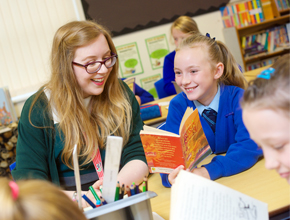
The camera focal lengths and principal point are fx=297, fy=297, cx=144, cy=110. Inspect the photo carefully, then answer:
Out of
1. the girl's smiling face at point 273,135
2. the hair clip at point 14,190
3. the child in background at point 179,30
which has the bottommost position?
the girl's smiling face at point 273,135

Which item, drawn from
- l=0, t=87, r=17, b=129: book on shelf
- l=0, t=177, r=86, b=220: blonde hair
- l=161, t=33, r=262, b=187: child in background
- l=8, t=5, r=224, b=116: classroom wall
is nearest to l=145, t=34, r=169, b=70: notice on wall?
l=8, t=5, r=224, b=116: classroom wall

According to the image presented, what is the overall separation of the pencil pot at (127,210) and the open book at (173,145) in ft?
0.78

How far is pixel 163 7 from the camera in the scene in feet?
13.9

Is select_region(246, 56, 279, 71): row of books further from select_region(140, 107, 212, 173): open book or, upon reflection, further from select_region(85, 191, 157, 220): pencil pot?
select_region(85, 191, 157, 220): pencil pot

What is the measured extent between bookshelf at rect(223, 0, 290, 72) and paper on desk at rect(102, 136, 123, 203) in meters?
4.03

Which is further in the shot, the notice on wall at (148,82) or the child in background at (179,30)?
the notice on wall at (148,82)

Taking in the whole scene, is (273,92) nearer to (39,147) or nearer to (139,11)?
(39,147)

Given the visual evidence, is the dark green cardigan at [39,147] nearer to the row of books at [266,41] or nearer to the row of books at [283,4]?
the row of books at [266,41]

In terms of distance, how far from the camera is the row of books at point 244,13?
4.44 meters

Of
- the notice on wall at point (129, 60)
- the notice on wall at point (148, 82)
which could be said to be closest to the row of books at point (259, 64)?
the notice on wall at point (148, 82)

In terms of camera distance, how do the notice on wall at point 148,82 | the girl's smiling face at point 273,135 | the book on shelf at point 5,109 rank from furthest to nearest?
the notice on wall at point 148,82
the book on shelf at point 5,109
the girl's smiling face at point 273,135

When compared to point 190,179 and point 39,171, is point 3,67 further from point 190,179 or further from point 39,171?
point 190,179

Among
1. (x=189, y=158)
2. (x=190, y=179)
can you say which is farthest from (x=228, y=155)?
(x=190, y=179)

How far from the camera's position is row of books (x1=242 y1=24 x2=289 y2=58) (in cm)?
455
